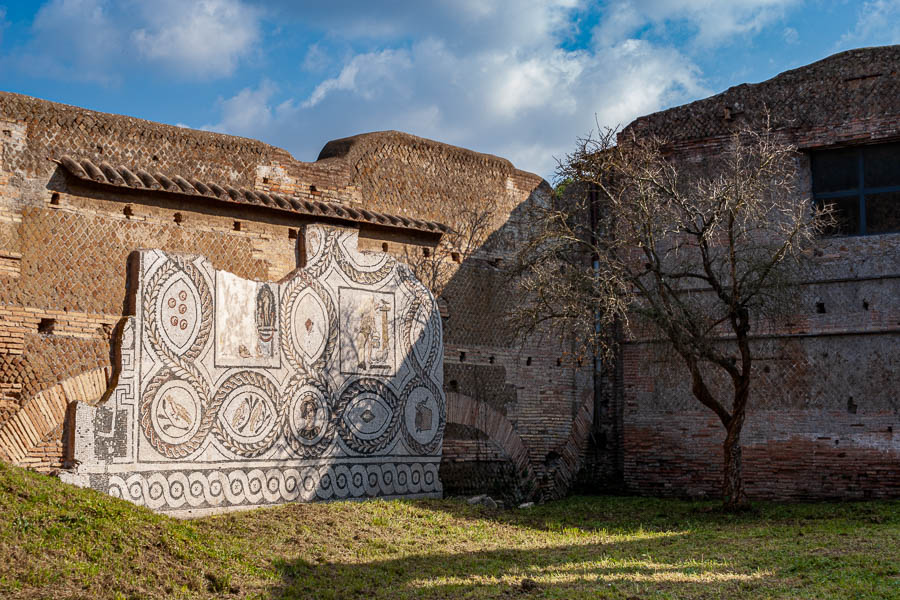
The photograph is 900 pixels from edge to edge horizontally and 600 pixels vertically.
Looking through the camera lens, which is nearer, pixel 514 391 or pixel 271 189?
pixel 271 189

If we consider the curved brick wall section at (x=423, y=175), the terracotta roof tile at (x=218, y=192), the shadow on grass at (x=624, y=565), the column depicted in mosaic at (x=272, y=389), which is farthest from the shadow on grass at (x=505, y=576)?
the curved brick wall section at (x=423, y=175)

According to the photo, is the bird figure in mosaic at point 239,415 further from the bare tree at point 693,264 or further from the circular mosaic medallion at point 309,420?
the bare tree at point 693,264

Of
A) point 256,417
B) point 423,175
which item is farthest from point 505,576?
point 423,175

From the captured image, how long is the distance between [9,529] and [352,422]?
4.45 m

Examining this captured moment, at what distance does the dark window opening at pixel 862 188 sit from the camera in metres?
12.2

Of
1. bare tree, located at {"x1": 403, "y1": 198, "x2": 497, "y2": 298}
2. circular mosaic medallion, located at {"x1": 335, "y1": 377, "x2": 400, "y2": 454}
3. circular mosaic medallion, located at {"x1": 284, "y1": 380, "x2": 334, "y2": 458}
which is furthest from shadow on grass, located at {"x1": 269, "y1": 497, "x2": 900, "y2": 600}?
bare tree, located at {"x1": 403, "y1": 198, "x2": 497, "y2": 298}

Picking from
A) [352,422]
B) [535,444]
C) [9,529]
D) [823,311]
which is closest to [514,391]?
[535,444]

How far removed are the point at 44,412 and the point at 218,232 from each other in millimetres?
2497

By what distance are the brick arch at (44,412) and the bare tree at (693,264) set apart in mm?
4613

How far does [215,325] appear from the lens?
9469 mm

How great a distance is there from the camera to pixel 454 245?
1213 centimetres

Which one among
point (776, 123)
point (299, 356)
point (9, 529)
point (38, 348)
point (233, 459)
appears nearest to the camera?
point (9, 529)

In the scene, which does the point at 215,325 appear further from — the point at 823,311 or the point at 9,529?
the point at 823,311

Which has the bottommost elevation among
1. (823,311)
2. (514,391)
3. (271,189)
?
(514,391)
